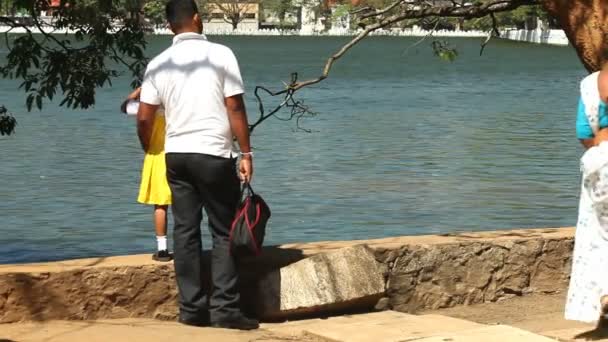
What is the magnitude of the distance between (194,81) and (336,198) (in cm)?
1500

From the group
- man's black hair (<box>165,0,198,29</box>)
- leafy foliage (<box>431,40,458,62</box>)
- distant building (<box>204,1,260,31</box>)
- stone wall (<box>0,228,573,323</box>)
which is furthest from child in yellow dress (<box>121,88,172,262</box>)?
distant building (<box>204,1,260,31</box>)

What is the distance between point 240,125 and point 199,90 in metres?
0.29

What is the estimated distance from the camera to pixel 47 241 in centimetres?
1870

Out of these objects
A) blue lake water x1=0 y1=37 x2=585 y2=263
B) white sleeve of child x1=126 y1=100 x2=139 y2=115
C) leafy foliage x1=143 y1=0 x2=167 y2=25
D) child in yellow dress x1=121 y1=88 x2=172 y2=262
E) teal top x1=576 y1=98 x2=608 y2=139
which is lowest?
blue lake water x1=0 y1=37 x2=585 y2=263

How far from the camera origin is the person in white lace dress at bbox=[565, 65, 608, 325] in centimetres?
703

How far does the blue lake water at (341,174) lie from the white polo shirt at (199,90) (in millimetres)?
4607

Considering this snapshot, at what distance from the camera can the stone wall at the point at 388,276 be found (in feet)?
25.3

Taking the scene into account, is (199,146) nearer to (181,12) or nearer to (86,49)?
(181,12)

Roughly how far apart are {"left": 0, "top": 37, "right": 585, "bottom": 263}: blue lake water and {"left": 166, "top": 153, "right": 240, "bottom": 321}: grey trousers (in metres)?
4.61

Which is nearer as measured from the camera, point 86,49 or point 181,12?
point 181,12

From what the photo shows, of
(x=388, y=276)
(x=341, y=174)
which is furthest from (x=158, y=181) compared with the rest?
(x=341, y=174)

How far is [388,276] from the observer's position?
28.4 ft

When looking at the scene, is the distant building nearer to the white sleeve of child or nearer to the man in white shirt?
the white sleeve of child

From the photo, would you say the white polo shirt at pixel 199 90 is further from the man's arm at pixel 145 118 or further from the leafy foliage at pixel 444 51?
the leafy foliage at pixel 444 51
